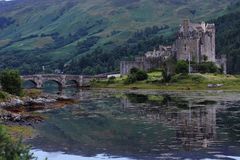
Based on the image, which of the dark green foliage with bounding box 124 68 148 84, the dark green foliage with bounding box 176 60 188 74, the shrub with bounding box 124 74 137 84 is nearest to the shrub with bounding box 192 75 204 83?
the dark green foliage with bounding box 176 60 188 74

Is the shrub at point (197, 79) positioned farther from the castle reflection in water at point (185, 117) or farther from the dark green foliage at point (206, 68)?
the castle reflection in water at point (185, 117)

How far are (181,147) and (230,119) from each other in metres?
26.7

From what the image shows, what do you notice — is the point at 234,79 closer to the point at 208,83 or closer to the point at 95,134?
the point at 208,83

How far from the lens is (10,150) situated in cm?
4059

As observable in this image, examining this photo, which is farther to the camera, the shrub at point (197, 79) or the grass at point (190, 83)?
the shrub at point (197, 79)

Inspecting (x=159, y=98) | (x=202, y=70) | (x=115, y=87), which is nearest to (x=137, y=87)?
(x=115, y=87)

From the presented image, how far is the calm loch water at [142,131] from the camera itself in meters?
65.1

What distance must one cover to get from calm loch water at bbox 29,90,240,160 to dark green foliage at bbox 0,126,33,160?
71.3ft

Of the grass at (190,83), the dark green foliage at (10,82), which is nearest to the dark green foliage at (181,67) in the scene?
the grass at (190,83)

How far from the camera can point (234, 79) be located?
18038cm

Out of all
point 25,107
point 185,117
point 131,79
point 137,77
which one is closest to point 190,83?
point 137,77

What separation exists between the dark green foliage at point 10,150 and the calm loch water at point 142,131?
2174 cm

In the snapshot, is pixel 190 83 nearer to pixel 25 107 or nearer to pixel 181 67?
pixel 181 67

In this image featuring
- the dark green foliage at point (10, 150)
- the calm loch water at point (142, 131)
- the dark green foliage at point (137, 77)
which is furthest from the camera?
the dark green foliage at point (137, 77)
